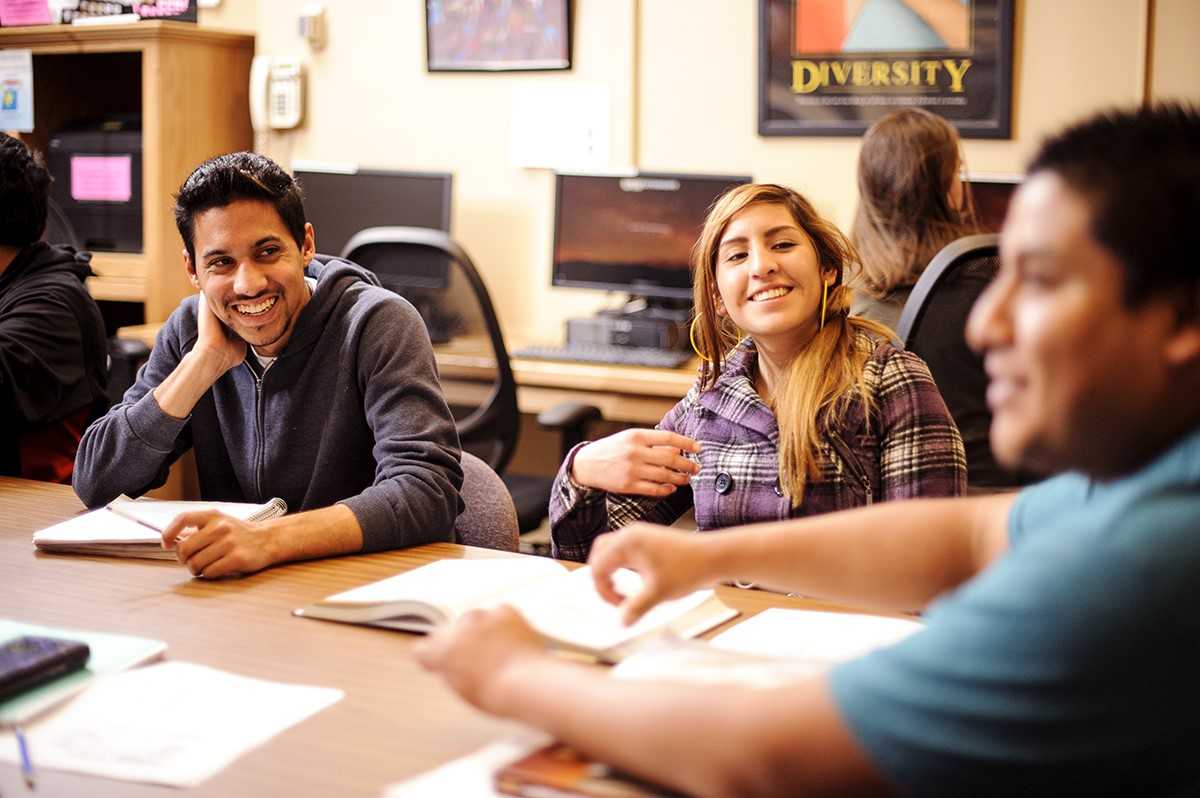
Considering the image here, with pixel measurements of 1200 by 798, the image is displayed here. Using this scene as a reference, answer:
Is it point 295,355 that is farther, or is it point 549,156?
point 549,156

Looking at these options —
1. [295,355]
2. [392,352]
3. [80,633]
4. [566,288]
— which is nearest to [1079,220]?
[80,633]

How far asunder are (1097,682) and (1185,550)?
0.28ft

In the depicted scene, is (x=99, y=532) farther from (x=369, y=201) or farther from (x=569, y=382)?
(x=369, y=201)

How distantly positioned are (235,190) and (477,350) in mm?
1243

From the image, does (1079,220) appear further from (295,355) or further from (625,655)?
(295,355)

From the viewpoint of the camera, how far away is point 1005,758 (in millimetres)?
708

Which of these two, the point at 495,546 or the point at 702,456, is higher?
the point at 702,456

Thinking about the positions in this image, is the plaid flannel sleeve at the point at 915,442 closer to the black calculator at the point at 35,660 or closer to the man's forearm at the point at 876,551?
the man's forearm at the point at 876,551

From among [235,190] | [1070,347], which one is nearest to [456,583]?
[235,190]

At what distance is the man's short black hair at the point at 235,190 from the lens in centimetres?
196

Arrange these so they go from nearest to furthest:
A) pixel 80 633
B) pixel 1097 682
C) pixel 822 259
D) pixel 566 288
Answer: pixel 1097 682 < pixel 80 633 < pixel 822 259 < pixel 566 288

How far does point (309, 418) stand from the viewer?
1995 mm

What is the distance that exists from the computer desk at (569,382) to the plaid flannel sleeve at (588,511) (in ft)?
3.92

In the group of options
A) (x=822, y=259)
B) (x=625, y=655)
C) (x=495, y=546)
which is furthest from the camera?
(x=495, y=546)
